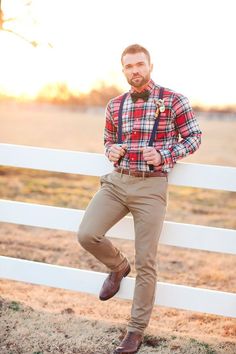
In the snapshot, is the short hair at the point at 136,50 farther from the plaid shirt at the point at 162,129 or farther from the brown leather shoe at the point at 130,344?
the brown leather shoe at the point at 130,344

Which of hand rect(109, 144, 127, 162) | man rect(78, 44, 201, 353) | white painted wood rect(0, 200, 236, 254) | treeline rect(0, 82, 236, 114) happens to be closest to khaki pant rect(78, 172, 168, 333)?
man rect(78, 44, 201, 353)

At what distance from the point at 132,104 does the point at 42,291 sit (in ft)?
7.56

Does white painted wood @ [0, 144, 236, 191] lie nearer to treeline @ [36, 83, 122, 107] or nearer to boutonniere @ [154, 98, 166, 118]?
boutonniere @ [154, 98, 166, 118]

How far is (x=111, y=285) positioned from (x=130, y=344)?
499 mm

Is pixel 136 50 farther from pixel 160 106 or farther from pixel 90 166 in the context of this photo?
pixel 90 166

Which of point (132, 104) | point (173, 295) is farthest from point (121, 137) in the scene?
point (173, 295)

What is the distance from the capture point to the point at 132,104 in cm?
409

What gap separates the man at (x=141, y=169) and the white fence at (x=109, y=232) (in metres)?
0.28

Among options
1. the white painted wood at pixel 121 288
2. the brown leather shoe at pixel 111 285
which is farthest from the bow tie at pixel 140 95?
the white painted wood at pixel 121 288

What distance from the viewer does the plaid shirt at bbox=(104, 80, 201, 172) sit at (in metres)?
3.97

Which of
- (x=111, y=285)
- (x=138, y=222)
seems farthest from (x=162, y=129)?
(x=111, y=285)

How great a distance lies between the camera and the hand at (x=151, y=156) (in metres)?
3.89

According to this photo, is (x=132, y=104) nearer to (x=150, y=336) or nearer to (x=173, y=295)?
(x=173, y=295)

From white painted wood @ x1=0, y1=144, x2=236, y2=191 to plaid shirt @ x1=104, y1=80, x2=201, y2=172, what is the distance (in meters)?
0.17
